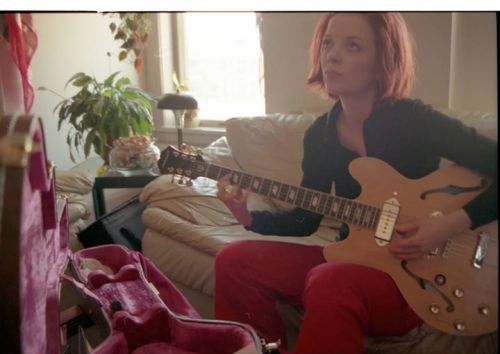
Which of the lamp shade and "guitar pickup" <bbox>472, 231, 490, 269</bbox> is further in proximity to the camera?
the lamp shade

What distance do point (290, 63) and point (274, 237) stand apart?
1.10 feet

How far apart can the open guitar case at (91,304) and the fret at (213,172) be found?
0.75ft

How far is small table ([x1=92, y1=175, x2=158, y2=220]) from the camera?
3.08 feet

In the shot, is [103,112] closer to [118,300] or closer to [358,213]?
[118,300]

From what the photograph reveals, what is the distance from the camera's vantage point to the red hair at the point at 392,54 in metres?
0.85

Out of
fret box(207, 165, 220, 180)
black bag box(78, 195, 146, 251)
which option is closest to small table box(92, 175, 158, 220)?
black bag box(78, 195, 146, 251)

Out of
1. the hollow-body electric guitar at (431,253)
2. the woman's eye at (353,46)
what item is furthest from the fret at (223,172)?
the woman's eye at (353,46)

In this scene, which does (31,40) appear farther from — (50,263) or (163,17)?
(50,263)

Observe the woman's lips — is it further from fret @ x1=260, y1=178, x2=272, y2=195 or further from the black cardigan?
fret @ x1=260, y1=178, x2=272, y2=195

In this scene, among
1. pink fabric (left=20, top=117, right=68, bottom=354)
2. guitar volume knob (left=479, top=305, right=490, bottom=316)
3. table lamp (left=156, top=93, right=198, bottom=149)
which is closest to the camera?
pink fabric (left=20, top=117, right=68, bottom=354)

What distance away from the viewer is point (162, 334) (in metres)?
0.91

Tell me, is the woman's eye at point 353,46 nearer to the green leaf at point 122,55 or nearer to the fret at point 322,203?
the fret at point 322,203

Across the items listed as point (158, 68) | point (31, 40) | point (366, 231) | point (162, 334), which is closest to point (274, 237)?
point (366, 231)

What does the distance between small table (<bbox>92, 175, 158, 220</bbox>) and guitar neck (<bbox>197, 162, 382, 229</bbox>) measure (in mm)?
139
